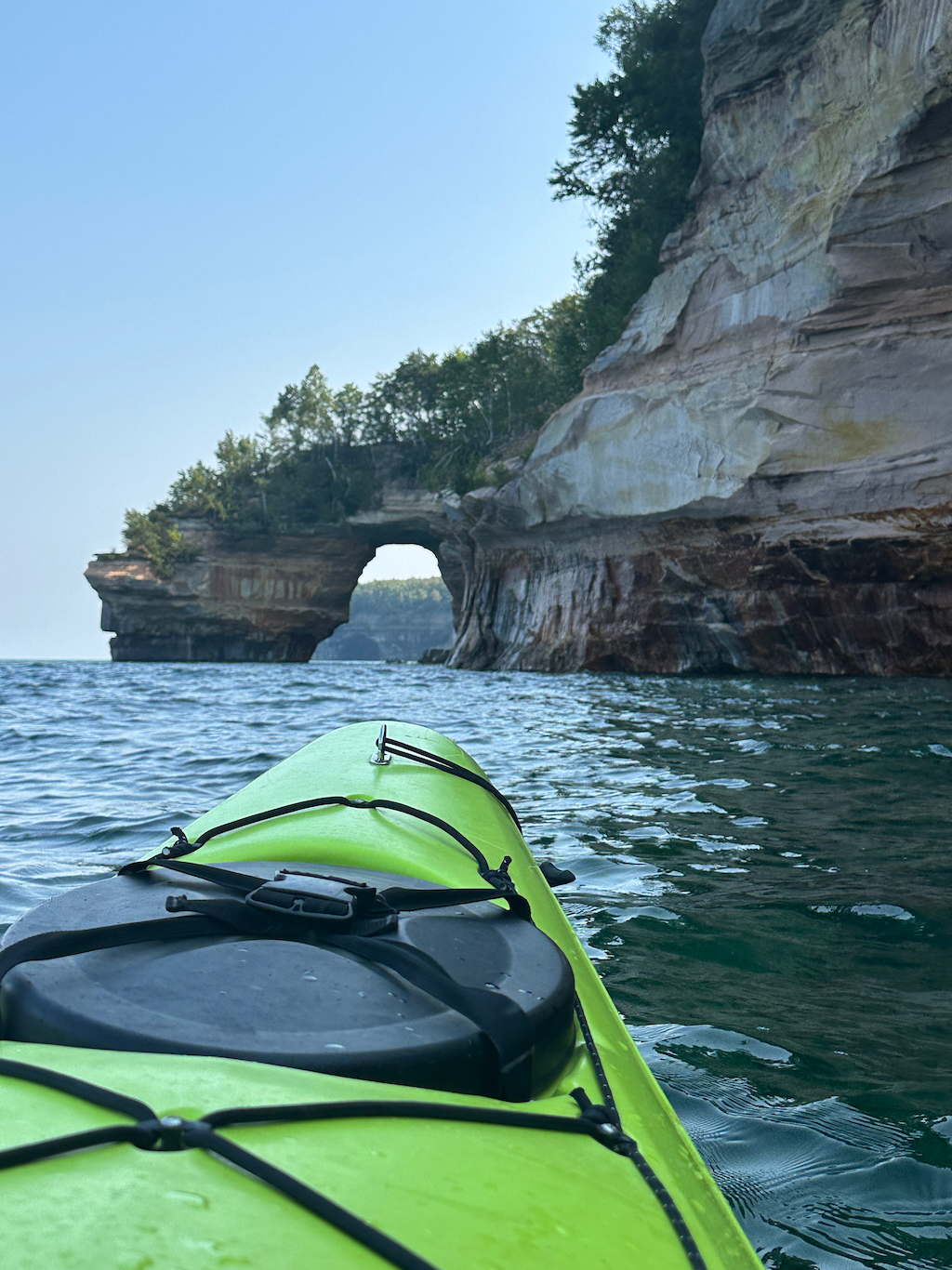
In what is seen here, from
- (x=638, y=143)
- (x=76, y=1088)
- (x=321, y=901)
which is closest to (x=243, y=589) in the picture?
(x=638, y=143)

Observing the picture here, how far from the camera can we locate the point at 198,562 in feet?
138

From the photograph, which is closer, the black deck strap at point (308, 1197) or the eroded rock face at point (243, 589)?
the black deck strap at point (308, 1197)

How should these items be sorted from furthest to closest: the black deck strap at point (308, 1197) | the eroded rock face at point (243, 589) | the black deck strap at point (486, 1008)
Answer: the eroded rock face at point (243, 589)
the black deck strap at point (486, 1008)
the black deck strap at point (308, 1197)

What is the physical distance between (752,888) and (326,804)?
6.43 feet

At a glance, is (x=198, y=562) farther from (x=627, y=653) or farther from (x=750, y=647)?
(x=750, y=647)

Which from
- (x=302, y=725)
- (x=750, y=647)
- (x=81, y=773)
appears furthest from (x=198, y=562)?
(x=81, y=773)

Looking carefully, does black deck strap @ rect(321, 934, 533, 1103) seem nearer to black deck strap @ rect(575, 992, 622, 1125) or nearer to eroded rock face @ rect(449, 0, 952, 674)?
black deck strap @ rect(575, 992, 622, 1125)

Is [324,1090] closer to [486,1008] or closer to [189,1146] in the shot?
[189,1146]

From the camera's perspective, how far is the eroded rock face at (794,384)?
46.3 ft

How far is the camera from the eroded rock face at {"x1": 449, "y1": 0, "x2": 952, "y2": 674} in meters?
14.1

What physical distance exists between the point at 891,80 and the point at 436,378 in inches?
1284

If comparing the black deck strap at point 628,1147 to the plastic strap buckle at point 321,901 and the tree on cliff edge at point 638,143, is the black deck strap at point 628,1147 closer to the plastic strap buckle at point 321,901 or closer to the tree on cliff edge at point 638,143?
the plastic strap buckle at point 321,901

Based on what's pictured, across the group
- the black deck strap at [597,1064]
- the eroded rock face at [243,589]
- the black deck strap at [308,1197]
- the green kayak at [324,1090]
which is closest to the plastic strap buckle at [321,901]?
the green kayak at [324,1090]

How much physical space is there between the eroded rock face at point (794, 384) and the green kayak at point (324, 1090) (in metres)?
14.5
